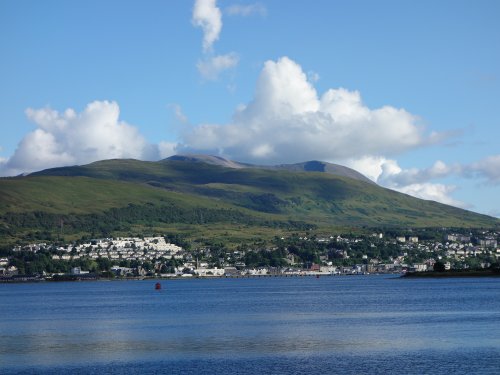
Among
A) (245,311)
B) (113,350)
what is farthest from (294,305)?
(113,350)

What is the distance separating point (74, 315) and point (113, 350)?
49.4 m

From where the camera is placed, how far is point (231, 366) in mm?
65375

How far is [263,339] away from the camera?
8219 centimetres

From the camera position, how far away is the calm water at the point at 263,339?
65062 mm

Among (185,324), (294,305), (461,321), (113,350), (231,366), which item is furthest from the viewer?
(294,305)

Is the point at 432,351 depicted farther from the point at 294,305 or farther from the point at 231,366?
the point at 294,305

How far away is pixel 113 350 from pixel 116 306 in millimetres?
67877

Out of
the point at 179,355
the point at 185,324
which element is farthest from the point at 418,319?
the point at 179,355

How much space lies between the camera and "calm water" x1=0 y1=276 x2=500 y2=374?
65062mm

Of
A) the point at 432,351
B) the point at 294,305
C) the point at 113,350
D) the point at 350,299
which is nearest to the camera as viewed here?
the point at 432,351

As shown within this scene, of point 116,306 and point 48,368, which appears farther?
point 116,306

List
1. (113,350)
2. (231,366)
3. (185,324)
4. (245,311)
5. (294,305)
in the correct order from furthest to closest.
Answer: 1. (294,305)
2. (245,311)
3. (185,324)
4. (113,350)
5. (231,366)

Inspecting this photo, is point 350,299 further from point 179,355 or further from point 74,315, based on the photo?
point 179,355

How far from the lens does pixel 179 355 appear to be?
7156cm
